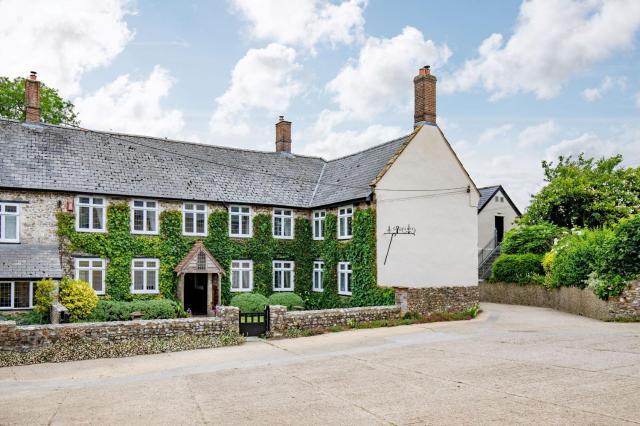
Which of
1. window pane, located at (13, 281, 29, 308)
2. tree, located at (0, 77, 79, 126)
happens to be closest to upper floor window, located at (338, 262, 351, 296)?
window pane, located at (13, 281, 29, 308)

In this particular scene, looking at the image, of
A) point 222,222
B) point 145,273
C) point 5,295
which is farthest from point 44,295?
point 222,222

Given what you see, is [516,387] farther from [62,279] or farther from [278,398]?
[62,279]

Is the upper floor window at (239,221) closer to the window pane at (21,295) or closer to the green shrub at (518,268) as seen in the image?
the window pane at (21,295)

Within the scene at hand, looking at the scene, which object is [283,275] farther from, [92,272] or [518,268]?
[518,268]

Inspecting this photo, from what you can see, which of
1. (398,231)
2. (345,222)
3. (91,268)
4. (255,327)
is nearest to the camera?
(255,327)

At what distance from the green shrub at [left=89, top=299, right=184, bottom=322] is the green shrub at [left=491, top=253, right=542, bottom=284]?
1992cm

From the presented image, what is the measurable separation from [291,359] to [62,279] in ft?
42.0

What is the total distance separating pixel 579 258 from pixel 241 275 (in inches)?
666

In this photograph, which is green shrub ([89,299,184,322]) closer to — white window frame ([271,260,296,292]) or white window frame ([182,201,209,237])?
white window frame ([182,201,209,237])

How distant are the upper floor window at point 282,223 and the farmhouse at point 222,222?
7 cm

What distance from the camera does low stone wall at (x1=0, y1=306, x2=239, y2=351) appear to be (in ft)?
54.4

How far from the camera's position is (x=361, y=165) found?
29578 millimetres

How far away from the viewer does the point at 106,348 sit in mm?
16984

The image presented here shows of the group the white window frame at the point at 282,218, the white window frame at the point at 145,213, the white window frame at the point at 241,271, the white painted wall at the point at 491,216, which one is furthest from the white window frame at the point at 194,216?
the white painted wall at the point at 491,216
